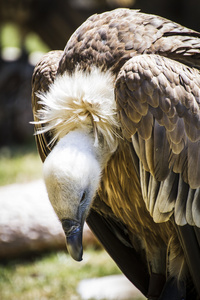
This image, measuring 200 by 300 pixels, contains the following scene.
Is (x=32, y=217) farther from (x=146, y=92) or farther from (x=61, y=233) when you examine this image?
(x=146, y=92)

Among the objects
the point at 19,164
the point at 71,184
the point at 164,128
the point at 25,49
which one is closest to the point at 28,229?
the point at 71,184

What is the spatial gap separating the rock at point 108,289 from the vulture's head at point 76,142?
187cm

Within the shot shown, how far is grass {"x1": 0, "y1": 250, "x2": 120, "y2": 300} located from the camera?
17.1 feet

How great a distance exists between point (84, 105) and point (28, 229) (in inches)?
110

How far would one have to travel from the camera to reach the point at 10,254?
6.04 m

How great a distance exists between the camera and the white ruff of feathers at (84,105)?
11.8 feet

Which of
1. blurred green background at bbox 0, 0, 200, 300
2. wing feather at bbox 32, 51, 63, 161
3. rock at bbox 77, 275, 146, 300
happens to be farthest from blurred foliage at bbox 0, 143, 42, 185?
wing feather at bbox 32, 51, 63, 161

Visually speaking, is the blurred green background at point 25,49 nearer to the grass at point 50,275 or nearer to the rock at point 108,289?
the grass at point 50,275

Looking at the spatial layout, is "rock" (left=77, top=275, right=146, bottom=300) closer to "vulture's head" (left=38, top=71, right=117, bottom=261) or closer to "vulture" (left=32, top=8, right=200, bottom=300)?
"vulture" (left=32, top=8, right=200, bottom=300)

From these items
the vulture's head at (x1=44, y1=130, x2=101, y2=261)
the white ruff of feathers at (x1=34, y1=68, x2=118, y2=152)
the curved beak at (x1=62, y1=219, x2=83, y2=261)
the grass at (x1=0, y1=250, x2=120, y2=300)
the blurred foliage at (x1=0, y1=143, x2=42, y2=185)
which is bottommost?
the blurred foliage at (x1=0, y1=143, x2=42, y2=185)

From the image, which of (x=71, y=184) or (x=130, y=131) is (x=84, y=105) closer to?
(x=130, y=131)

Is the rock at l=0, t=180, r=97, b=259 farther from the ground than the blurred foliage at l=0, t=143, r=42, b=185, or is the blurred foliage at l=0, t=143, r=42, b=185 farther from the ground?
the rock at l=0, t=180, r=97, b=259

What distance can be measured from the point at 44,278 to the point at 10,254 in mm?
633

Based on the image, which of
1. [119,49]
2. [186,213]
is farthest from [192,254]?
[119,49]
